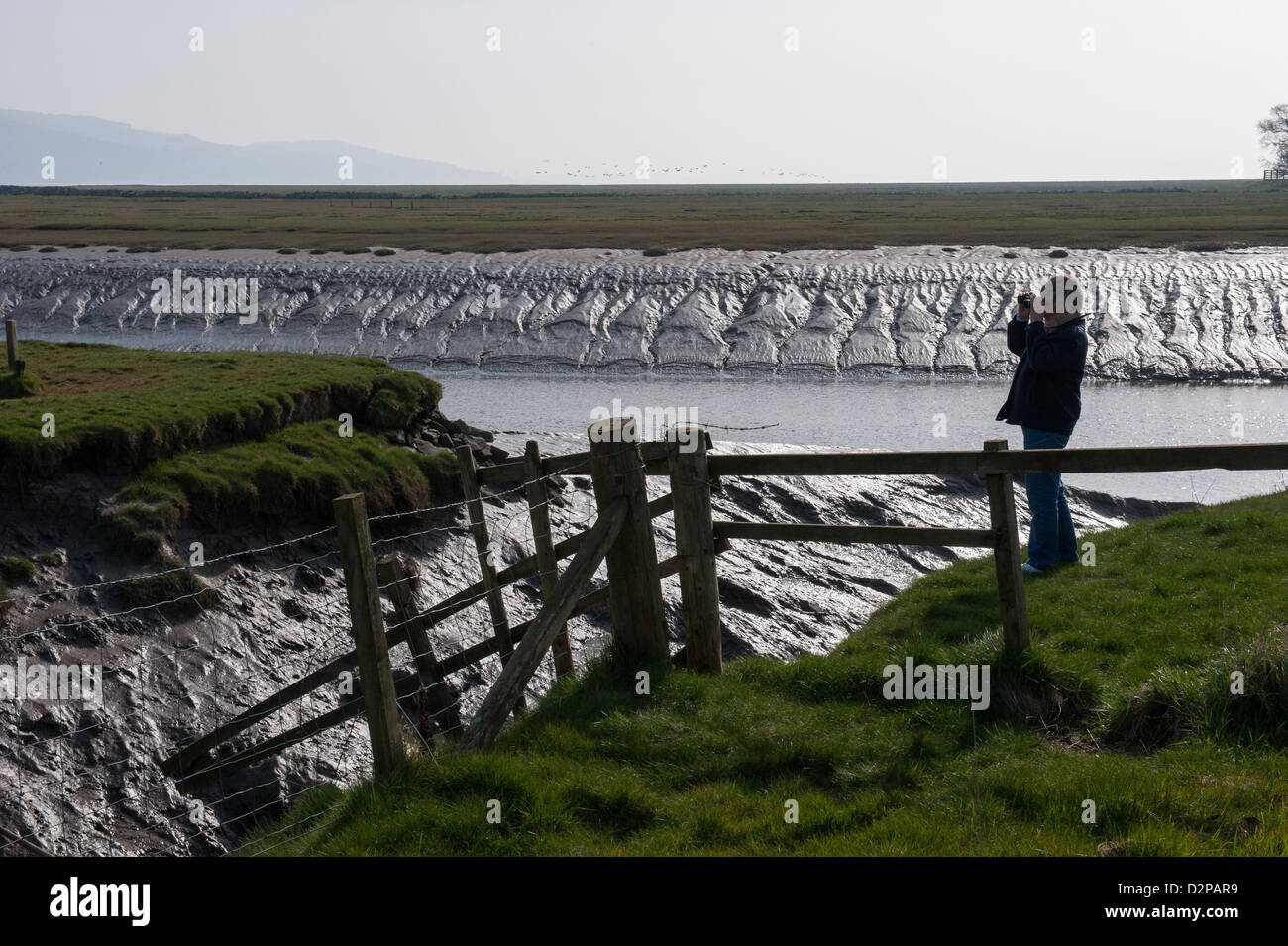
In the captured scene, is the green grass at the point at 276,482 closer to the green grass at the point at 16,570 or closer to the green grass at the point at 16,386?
the green grass at the point at 16,570

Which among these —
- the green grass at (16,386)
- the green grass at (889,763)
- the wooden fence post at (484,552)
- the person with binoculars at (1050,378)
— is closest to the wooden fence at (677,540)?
the green grass at (889,763)

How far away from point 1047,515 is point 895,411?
19124 mm

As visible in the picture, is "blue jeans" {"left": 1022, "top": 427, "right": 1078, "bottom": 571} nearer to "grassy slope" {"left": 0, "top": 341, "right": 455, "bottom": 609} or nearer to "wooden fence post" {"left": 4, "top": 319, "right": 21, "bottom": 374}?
"grassy slope" {"left": 0, "top": 341, "right": 455, "bottom": 609}

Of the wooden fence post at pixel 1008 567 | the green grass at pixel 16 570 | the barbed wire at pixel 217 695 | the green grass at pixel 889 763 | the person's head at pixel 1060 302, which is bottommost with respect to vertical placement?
the barbed wire at pixel 217 695

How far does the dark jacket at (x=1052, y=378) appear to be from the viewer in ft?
32.1

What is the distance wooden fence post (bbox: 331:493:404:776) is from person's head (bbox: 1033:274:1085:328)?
20.2 ft

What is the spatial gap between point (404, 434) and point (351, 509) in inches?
414

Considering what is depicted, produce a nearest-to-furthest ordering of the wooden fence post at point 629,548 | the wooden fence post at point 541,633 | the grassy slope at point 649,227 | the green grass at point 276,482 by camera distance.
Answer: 1. the wooden fence post at point 541,633
2. the wooden fence post at point 629,548
3. the green grass at point 276,482
4. the grassy slope at point 649,227

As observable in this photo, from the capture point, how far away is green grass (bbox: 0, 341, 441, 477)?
12.8m

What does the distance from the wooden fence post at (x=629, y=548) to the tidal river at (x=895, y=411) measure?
14.0 m

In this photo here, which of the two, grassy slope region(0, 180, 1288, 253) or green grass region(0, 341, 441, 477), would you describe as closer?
green grass region(0, 341, 441, 477)

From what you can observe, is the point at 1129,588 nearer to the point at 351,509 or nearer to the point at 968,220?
the point at 351,509

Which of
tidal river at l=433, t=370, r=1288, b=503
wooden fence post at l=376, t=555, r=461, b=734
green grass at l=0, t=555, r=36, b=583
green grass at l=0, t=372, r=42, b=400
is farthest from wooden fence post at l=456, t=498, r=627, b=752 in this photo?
tidal river at l=433, t=370, r=1288, b=503

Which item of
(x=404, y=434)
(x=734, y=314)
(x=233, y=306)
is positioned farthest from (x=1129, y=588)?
(x=233, y=306)
